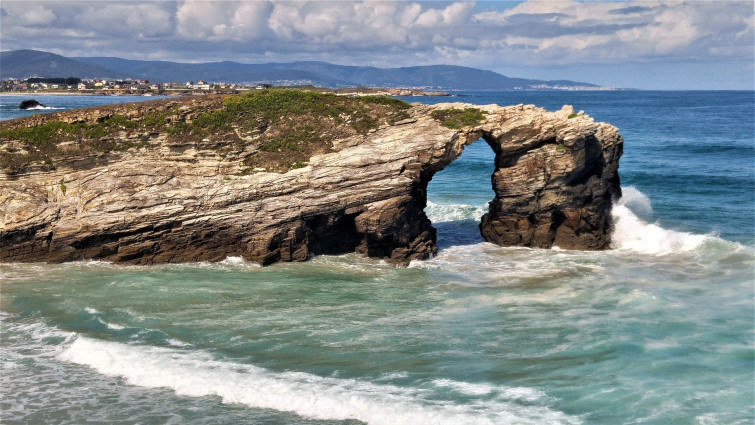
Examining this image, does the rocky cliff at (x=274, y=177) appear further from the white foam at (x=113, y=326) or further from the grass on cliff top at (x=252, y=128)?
the white foam at (x=113, y=326)

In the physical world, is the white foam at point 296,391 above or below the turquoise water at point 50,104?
below

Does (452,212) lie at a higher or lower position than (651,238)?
lower

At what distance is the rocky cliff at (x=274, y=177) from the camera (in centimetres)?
2470

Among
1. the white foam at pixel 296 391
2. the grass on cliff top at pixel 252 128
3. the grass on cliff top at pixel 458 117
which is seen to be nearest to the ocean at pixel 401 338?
the white foam at pixel 296 391

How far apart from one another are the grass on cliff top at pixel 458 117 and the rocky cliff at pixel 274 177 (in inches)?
2.1

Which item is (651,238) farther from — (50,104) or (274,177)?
(50,104)

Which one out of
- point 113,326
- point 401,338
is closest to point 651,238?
point 401,338

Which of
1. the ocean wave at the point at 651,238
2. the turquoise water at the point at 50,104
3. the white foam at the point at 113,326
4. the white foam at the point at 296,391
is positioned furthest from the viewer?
the turquoise water at the point at 50,104

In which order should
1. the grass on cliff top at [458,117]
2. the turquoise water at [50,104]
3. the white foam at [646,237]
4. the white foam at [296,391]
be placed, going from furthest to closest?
the turquoise water at [50,104] < the white foam at [646,237] < the grass on cliff top at [458,117] < the white foam at [296,391]

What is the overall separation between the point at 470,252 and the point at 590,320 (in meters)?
8.60

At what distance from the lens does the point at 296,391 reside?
49.2ft

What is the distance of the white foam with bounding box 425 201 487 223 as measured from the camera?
3438 cm

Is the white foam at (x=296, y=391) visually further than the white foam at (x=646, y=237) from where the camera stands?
No

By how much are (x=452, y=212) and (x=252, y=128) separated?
1275 cm
